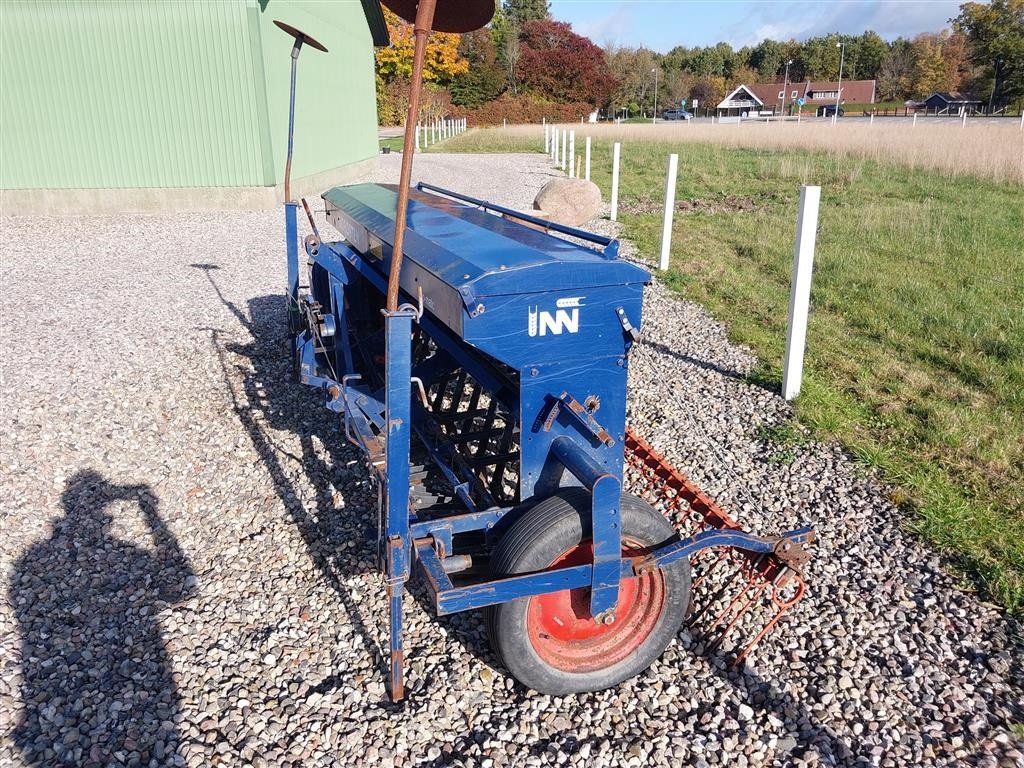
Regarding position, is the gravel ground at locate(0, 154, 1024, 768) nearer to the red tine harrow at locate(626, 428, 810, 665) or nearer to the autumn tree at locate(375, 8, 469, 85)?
the red tine harrow at locate(626, 428, 810, 665)

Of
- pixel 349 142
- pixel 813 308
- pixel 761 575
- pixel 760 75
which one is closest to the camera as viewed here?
pixel 761 575

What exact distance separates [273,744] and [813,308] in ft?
22.7

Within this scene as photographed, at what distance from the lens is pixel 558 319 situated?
287cm

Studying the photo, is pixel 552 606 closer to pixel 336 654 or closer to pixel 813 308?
pixel 336 654

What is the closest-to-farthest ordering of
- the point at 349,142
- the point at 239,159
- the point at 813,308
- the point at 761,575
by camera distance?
the point at 761,575 → the point at 813,308 → the point at 239,159 → the point at 349,142

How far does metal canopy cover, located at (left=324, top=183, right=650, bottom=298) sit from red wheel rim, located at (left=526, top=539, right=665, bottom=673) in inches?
38.4

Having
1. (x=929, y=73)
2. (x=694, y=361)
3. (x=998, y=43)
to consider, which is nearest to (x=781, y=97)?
→ (x=929, y=73)

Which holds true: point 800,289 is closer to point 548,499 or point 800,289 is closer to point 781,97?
point 548,499

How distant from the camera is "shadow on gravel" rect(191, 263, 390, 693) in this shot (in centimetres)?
381

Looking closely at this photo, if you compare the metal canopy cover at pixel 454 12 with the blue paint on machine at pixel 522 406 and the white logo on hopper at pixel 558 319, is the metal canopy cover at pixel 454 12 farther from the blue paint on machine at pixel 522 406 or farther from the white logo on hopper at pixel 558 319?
the white logo on hopper at pixel 558 319

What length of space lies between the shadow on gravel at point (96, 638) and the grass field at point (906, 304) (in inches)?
140

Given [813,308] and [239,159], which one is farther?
[239,159]

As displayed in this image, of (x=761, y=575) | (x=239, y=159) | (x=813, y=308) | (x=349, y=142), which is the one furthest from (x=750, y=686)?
(x=349, y=142)

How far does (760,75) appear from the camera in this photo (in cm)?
10500
